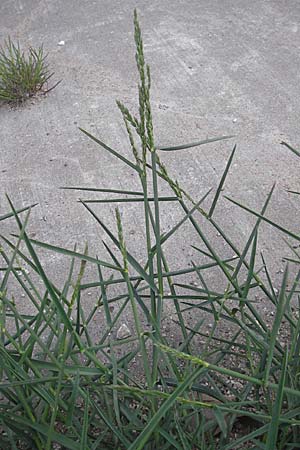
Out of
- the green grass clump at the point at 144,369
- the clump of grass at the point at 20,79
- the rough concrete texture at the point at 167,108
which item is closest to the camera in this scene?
the green grass clump at the point at 144,369

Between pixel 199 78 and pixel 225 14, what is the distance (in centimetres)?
66

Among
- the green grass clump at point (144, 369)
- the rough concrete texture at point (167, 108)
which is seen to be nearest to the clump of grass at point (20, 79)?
the rough concrete texture at point (167, 108)

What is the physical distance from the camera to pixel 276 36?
9.95 feet

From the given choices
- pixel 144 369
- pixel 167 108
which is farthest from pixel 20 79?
pixel 144 369

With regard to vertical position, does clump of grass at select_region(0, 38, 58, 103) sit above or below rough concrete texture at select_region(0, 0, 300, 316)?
above

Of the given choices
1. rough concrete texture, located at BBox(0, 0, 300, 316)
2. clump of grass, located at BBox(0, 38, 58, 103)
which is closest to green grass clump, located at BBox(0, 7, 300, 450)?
rough concrete texture, located at BBox(0, 0, 300, 316)

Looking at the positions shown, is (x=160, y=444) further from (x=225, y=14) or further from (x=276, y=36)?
(x=225, y=14)

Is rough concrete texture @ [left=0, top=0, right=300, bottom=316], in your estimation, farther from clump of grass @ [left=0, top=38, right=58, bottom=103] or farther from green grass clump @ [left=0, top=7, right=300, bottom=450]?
green grass clump @ [left=0, top=7, right=300, bottom=450]

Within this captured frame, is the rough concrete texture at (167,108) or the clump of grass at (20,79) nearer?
the rough concrete texture at (167,108)

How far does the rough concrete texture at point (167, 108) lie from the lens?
7.13 ft

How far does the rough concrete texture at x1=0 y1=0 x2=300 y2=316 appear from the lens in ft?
7.13

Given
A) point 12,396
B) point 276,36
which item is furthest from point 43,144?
point 12,396

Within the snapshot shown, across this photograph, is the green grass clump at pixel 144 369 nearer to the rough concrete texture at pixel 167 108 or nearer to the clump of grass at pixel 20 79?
the rough concrete texture at pixel 167 108

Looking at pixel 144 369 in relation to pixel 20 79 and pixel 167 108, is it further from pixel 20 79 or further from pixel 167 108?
pixel 20 79
